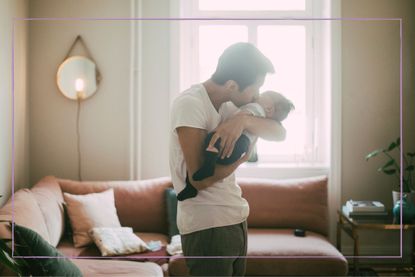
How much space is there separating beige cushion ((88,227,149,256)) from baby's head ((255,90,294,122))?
1.04m

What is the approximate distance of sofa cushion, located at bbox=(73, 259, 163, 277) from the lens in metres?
2.01

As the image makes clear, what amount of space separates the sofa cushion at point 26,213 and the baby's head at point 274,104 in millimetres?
1108

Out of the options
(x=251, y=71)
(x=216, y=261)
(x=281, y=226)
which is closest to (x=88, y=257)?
(x=281, y=226)

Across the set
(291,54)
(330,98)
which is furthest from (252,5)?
(330,98)

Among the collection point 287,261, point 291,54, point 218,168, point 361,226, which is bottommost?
point 287,261

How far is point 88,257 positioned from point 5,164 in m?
0.73

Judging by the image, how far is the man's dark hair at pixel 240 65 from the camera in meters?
1.25

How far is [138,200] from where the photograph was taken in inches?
105

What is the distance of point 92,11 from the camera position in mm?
2914

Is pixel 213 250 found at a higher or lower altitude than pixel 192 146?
lower

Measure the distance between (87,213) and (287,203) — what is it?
1077mm

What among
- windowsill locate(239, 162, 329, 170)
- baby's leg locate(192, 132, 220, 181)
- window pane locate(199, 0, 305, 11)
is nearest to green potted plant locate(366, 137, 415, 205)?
windowsill locate(239, 162, 329, 170)

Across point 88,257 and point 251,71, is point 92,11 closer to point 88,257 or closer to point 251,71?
point 88,257

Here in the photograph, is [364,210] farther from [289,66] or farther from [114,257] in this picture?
[114,257]
